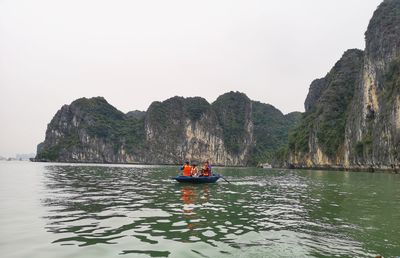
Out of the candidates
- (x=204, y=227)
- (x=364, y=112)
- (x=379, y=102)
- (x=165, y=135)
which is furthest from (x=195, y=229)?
(x=165, y=135)

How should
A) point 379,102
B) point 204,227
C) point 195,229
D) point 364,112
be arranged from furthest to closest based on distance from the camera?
point 364,112, point 379,102, point 204,227, point 195,229

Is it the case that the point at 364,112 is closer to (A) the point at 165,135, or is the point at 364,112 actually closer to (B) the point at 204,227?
(B) the point at 204,227

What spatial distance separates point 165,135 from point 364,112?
111 m

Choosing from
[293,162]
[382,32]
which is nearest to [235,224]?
[382,32]

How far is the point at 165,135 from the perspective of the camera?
580ft

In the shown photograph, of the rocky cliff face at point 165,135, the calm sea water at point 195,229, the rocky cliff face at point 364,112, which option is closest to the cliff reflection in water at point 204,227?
the calm sea water at point 195,229

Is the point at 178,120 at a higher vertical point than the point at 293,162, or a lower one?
higher

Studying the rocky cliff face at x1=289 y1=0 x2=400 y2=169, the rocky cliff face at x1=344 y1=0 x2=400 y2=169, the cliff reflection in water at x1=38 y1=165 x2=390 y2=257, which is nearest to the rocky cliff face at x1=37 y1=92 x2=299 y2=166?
the rocky cliff face at x1=289 y1=0 x2=400 y2=169

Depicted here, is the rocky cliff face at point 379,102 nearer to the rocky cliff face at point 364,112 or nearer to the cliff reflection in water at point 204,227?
the rocky cliff face at point 364,112

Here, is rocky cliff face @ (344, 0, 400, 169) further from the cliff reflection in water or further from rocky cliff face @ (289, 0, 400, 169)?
the cliff reflection in water

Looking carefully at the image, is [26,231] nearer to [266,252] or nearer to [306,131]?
[266,252]

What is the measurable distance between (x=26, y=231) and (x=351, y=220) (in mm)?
9665

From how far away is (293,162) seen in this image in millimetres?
109750

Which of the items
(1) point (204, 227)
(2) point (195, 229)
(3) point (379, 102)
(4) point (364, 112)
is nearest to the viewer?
(2) point (195, 229)
